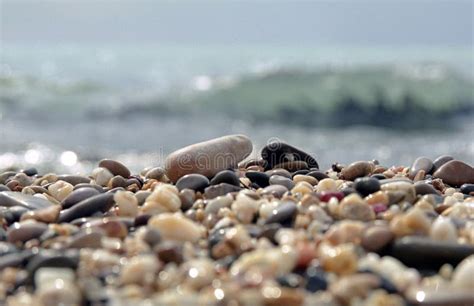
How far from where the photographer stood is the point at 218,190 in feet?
9.94

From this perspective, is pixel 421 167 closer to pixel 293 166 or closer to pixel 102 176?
pixel 293 166

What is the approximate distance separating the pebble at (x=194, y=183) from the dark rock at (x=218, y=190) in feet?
0.26

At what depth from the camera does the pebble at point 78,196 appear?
2.91 meters

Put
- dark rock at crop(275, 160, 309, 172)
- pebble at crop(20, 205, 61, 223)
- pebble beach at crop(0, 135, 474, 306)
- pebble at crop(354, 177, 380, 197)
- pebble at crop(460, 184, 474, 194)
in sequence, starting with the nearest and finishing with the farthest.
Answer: pebble beach at crop(0, 135, 474, 306)
pebble at crop(20, 205, 61, 223)
pebble at crop(354, 177, 380, 197)
pebble at crop(460, 184, 474, 194)
dark rock at crop(275, 160, 309, 172)

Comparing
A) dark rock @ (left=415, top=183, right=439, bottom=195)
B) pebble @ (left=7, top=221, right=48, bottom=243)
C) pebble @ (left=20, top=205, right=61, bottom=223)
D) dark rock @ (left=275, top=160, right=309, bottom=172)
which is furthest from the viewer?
dark rock @ (left=275, top=160, right=309, bottom=172)

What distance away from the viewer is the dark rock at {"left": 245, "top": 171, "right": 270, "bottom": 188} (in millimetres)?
3412

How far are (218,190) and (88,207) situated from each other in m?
0.58

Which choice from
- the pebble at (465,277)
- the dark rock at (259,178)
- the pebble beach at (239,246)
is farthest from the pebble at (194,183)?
the pebble at (465,277)

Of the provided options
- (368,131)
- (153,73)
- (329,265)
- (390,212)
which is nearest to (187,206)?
(390,212)

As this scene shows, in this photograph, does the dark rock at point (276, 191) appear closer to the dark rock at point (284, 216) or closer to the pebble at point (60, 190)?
the dark rock at point (284, 216)

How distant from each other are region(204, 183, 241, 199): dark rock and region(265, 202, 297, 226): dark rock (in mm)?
553

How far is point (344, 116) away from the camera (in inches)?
687

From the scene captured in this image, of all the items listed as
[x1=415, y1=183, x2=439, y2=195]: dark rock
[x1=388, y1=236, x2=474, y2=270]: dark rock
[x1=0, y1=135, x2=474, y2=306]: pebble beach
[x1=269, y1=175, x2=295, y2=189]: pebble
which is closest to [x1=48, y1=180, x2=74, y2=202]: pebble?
[x1=0, y1=135, x2=474, y2=306]: pebble beach

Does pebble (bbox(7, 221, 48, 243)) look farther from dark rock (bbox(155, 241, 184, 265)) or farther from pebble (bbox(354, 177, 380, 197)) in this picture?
pebble (bbox(354, 177, 380, 197))
